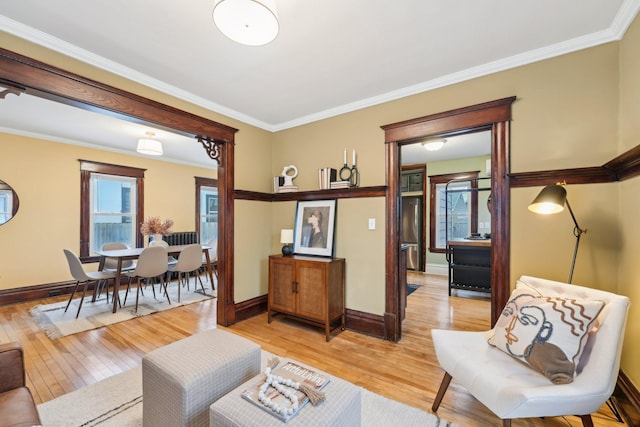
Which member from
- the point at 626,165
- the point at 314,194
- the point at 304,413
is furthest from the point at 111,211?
the point at 626,165

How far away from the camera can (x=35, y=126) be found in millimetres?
3922

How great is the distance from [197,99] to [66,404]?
2845mm

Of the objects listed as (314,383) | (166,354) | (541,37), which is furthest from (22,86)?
(541,37)

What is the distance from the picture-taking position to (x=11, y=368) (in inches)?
50.3

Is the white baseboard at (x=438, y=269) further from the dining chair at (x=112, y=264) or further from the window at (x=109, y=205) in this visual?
the window at (x=109, y=205)

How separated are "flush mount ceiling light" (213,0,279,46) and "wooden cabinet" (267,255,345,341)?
2075 millimetres

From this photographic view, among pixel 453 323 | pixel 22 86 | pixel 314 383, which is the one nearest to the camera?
pixel 314 383

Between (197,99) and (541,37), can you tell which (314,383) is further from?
(197,99)

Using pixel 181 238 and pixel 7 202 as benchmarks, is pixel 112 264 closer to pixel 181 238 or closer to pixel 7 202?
pixel 181 238

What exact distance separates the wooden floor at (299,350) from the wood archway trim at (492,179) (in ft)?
1.27

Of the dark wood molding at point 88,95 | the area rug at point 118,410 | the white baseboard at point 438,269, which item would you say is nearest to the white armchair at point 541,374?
the area rug at point 118,410

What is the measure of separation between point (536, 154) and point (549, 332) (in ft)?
4.68

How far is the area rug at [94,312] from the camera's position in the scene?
124 inches

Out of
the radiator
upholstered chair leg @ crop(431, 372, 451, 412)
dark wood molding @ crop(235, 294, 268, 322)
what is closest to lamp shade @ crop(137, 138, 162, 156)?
the radiator
